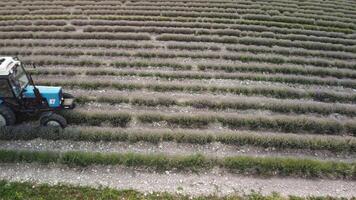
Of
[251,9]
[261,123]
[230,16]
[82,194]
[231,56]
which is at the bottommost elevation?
[82,194]

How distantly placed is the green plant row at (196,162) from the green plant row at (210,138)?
1.18m

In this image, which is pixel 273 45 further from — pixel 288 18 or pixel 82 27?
pixel 82 27

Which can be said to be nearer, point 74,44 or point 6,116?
point 6,116

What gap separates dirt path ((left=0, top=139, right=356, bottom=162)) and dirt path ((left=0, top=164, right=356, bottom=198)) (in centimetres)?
110

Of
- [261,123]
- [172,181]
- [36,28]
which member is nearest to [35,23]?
[36,28]

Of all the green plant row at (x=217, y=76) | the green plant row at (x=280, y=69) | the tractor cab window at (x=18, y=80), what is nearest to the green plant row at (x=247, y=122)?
the tractor cab window at (x=18, y=80)

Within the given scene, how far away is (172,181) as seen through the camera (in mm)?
11609

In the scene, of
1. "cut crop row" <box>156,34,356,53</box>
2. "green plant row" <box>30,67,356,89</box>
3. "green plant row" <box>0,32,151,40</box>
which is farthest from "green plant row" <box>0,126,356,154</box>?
"green plant row" <box>0,32,151,40</box>

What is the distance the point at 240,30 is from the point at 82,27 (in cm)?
1332

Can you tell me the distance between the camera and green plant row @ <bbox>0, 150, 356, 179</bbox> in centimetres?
1214

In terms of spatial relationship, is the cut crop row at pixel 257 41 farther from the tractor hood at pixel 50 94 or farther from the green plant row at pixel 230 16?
the tractor hood at pixel 50 94

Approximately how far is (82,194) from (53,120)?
155 inches

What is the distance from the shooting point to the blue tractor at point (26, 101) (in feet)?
41.5

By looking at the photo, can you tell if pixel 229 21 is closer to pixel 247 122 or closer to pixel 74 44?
pixel 74 44
